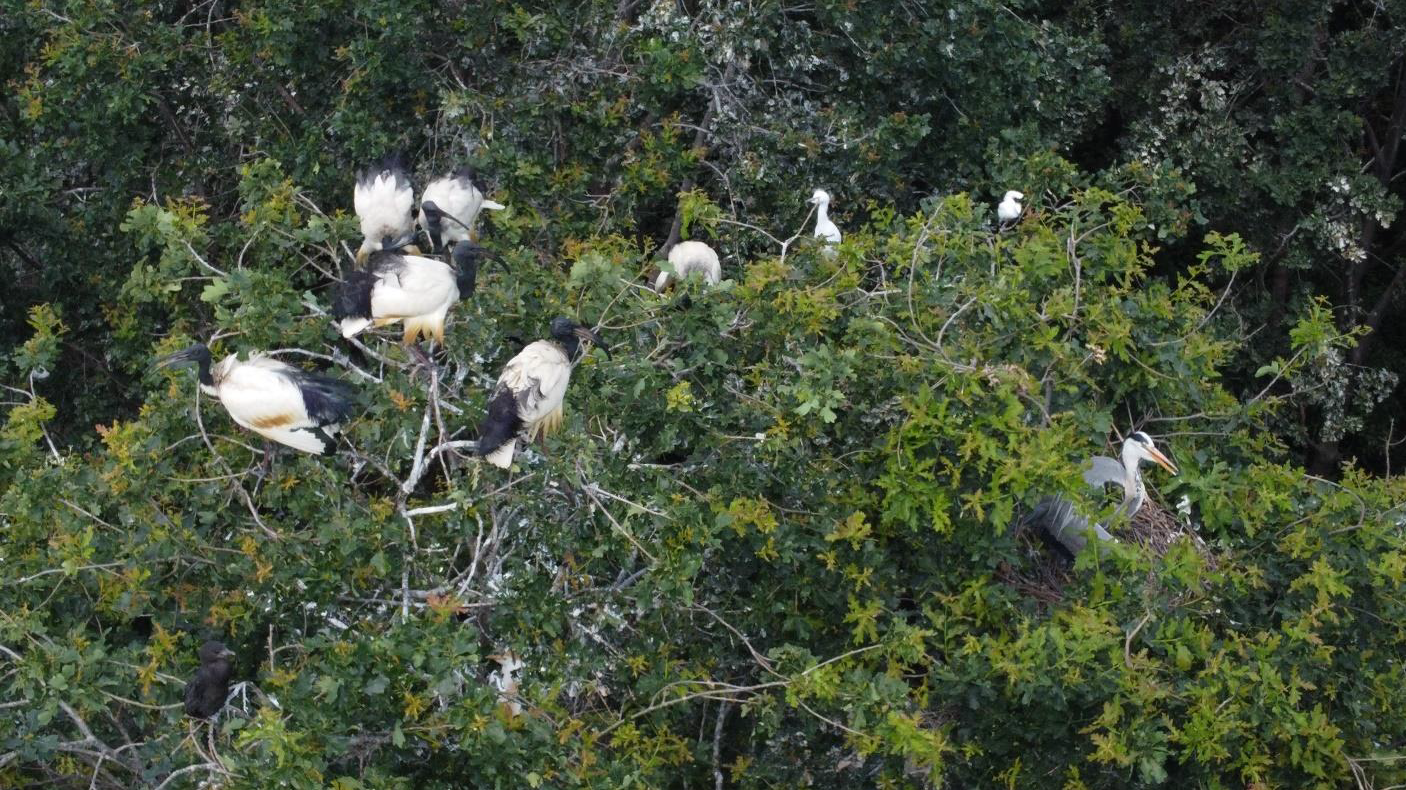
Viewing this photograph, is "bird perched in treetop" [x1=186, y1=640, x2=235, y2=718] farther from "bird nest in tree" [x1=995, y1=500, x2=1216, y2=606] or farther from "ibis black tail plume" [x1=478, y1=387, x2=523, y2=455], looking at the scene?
"bird nest in tree" [x1=995, y1=500, x2=1216, y2=606]

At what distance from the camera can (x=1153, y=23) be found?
336 inches

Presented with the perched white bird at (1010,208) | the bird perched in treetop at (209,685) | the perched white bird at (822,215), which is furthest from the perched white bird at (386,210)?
the perched white bird at (1010,208)

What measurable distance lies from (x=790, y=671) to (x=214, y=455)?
70.5 inches

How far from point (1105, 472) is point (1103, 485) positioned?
A: 0.73ft

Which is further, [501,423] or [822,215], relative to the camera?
[822,215]

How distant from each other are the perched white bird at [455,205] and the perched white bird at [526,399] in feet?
3.90

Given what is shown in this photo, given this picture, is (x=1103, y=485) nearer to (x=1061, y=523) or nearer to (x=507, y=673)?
(x=1061, y=523)

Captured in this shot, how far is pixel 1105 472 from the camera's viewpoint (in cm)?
536

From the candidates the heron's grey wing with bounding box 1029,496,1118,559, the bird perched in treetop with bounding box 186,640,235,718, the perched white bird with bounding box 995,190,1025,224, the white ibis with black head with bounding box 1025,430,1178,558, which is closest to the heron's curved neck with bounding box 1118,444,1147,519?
the white ibis with black head with bounding box 1025,430,1178,558

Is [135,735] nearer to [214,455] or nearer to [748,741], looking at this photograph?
[214,455]

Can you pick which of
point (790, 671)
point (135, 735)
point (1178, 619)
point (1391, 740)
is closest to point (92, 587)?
point (135, 735)

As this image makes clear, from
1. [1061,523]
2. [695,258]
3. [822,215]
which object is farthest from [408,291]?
[1061,523]

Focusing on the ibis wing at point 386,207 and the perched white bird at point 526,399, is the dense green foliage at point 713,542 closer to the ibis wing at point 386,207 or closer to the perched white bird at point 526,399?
the perched white bird at point 526,399

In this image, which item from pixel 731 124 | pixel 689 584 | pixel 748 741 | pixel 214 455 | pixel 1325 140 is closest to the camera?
pixel 689 584
